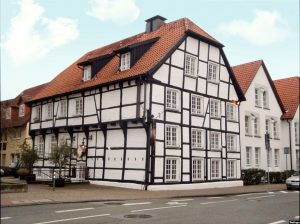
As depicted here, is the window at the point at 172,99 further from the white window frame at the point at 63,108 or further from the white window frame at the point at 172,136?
the white window frame at the point at 63,108

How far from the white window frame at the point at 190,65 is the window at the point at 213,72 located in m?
1.68

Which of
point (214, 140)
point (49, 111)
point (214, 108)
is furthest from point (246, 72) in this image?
point (49, 111)

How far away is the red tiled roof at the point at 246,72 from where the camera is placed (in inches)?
1364

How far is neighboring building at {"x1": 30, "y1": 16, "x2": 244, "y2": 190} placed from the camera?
24.3 metres

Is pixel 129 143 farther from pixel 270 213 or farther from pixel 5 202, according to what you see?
pixel 270 213

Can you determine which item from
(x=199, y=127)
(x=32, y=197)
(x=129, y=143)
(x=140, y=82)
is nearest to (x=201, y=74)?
(x=199, y=127)

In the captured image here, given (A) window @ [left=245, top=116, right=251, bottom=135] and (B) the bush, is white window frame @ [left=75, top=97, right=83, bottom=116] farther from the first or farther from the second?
(A) window @ [left=245, top=116, right=251, bottom=135]

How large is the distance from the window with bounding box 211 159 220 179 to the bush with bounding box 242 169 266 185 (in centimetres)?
356

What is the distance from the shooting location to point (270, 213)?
1363 cm

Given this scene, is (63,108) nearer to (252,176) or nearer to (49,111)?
(49,111)

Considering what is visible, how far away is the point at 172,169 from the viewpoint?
2516 centimetres

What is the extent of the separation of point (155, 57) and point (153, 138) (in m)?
5.56

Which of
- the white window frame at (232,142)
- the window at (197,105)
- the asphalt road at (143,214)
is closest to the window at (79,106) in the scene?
the window at (197,105)

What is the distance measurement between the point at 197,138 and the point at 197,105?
2.37m
